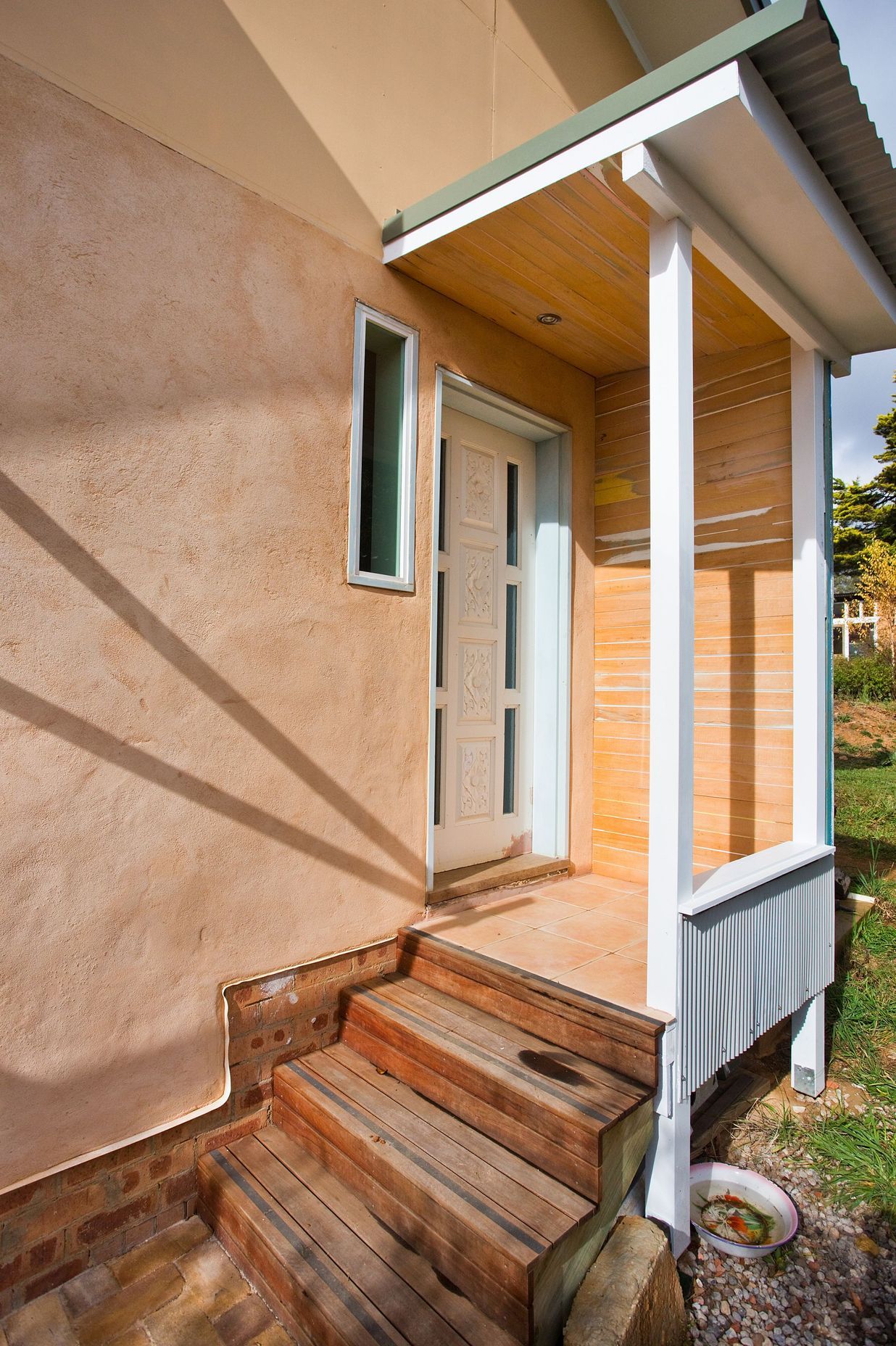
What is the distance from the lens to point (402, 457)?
3010 mm

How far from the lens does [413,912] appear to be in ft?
9.84

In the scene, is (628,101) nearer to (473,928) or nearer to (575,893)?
(473,928)

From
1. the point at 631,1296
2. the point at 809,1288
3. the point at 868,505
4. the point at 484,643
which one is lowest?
the point at 809,1288

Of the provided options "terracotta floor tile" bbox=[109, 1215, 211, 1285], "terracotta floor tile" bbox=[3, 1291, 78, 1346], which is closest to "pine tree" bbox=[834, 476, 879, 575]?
"terracotta floor tile" bbox=[109, 1215, 211, 1285]

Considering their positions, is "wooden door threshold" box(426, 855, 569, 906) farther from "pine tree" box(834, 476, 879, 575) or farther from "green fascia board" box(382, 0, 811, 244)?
"pine tree" box(834, 476, 879, 575)

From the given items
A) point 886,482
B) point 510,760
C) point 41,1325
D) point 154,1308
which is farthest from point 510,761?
point 886,482

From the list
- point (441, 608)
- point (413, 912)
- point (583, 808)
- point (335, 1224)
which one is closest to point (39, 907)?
point (335, 1224)

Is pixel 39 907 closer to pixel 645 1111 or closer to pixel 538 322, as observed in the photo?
pixel 645 1111

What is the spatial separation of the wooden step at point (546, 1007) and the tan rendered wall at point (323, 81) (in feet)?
8.85

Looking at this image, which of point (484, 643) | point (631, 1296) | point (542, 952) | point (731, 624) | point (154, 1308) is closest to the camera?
point (631, 1296)

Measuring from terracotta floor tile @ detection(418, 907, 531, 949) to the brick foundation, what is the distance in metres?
0.25

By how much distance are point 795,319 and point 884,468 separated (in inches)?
699

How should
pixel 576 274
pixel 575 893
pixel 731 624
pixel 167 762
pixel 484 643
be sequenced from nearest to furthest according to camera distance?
pixel 167 762
pixel 576 274
pixel 731 624
pixel 575 893
pixel 484 643

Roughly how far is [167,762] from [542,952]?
4.77 ft
